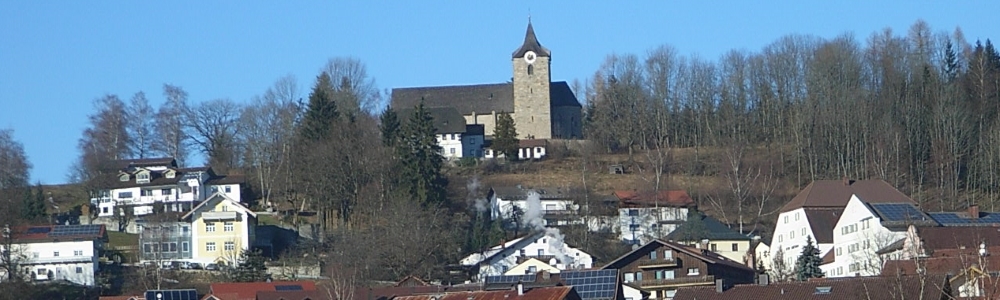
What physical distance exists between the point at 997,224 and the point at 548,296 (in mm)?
21101

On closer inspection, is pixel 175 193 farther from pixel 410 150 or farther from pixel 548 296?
pixel 548 296

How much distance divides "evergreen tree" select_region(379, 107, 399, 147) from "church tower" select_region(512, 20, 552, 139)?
63.7ft

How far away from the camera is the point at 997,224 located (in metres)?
68.7

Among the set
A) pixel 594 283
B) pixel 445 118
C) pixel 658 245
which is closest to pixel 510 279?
pixel 658 245

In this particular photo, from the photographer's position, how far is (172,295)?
66.6 meters

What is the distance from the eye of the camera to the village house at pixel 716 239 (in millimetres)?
80562

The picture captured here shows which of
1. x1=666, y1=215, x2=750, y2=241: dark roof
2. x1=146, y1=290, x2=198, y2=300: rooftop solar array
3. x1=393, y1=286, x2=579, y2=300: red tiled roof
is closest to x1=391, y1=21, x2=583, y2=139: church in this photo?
x1=666, y1=215, x2=750, y2=241: dark roof

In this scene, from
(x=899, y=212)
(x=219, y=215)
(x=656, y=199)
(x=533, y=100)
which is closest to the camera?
(x=899, y=212)

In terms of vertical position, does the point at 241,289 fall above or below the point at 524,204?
below

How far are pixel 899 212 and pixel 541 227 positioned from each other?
19.5 metres

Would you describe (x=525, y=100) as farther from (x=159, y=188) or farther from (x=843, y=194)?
(x=843, y=194)

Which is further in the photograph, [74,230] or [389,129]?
[389,129]

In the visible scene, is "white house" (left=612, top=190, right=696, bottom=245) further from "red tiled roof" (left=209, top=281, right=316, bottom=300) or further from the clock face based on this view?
the clock face

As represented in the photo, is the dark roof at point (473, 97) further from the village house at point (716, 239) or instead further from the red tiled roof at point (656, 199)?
the village house at point (716, 239)
